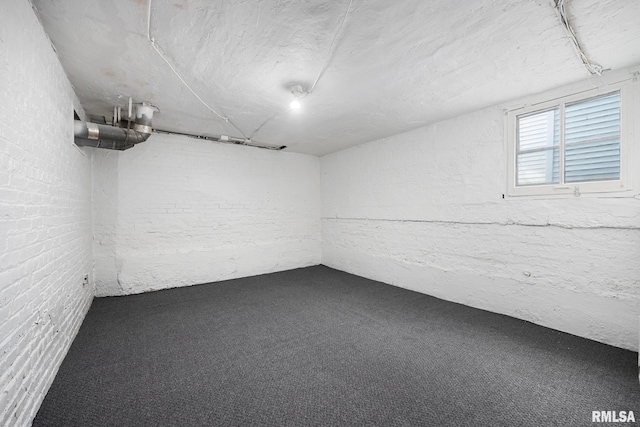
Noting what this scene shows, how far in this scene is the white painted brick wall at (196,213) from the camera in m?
3.54

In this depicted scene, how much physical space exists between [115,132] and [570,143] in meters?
4.54

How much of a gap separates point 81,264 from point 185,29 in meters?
2.58

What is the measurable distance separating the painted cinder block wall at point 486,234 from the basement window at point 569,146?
0.10 m

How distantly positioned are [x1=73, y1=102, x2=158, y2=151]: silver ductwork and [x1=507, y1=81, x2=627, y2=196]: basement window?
12.9 feet

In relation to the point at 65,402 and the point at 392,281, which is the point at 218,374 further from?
the point at 392,281

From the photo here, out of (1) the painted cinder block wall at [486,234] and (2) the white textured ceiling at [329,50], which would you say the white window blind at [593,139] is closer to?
(1) the painted cinder block wall at [486,234]

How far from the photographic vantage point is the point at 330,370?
187cm

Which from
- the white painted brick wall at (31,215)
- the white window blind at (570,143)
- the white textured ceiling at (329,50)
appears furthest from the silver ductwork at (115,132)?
the white window blind at (570,143)

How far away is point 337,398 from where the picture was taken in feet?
5.21

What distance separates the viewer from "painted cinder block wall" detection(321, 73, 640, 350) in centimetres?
221

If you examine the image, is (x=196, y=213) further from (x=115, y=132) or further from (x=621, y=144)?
(x=621, y=144)

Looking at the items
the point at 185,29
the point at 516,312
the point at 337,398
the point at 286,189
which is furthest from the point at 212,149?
the point at 516,312

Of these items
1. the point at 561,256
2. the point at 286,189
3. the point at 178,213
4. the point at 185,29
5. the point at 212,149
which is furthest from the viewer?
the point at 286,189

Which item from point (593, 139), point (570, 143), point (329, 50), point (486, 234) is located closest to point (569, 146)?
point (570, 143)
